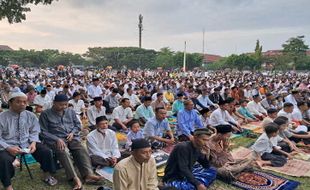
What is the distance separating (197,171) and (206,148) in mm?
363

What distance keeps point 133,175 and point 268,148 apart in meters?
3.58

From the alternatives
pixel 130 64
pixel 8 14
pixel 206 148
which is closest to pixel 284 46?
pixel 130 64

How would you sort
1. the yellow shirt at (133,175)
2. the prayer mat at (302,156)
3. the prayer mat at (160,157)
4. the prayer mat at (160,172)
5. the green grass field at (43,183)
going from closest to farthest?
the yellow shirt at (133,175)
the green grass field at (43,183)
the prayer mat at (160,172)
the prayer mat at (160,157)
the prayer mat at (302,156)

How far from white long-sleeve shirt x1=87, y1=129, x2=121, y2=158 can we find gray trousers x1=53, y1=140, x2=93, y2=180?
319mm

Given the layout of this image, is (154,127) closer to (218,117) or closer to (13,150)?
(218,117)

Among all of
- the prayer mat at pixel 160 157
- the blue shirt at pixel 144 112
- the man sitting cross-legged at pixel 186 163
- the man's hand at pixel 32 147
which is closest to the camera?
the man sitting cross-legged at pixel 186 163

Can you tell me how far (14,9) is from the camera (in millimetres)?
11617

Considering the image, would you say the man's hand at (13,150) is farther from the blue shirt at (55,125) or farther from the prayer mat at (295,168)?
the prayer mat at (295,168)

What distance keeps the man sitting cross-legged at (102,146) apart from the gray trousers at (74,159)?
0.32 metres

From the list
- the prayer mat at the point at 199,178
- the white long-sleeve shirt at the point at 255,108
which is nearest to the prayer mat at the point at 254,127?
the white long-sleeve shirt at the point at 255,108

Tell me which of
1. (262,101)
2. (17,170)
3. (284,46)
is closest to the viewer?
(17,170)

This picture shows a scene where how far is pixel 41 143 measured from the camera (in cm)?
460

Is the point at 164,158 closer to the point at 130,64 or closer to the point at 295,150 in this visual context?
the point at 295,150

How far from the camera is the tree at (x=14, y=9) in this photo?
11336 millimetres
